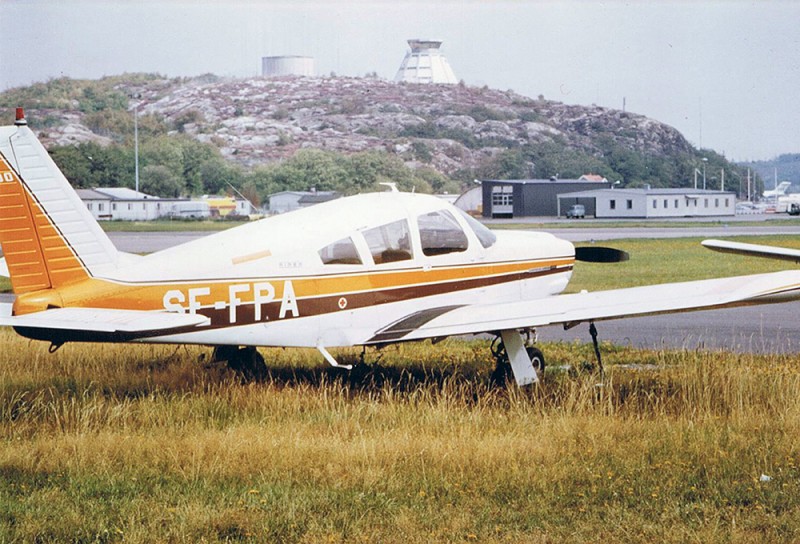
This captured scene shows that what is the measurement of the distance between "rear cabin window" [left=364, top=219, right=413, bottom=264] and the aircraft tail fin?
7.95 ft

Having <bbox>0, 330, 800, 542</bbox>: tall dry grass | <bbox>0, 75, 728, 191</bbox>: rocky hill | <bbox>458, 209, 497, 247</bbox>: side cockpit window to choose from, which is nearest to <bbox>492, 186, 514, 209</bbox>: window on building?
<bbox>0, 75, 728, 191</bbox>: rocky hill

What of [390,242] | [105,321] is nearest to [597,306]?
[390,242]

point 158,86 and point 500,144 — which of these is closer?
point 500,144

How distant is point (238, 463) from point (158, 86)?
447 ft

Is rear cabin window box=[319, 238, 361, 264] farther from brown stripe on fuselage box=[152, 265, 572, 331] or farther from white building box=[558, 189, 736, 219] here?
white building box=[558, 189, 736, 219]

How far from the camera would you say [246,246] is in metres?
9.20

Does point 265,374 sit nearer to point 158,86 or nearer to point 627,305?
point 627,305

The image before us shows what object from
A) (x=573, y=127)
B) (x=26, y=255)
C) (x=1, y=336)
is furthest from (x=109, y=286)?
(x=573, y=127)

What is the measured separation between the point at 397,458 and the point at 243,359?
4127mm

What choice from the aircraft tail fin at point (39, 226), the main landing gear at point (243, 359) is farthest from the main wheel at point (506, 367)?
the aircraft tail fin at point (39, 226)

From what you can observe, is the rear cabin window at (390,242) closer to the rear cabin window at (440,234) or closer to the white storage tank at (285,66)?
the rear cabin window at (440,234)

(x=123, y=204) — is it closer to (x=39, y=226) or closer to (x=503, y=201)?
(x=503, y=201)

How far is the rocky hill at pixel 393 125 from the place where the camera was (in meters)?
93.0

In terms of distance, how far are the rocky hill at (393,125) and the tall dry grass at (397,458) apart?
69.8 metres
